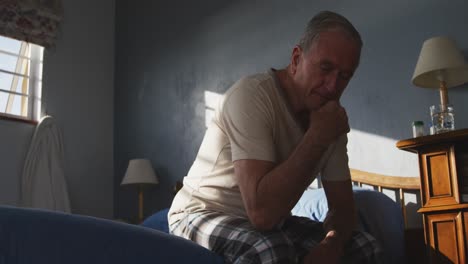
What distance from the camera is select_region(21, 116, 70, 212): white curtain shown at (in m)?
4.11

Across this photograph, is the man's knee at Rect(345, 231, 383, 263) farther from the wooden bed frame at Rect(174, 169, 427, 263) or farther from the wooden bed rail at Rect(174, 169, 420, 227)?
the wooden bed rail at Rect(174, 169, 420, 227)

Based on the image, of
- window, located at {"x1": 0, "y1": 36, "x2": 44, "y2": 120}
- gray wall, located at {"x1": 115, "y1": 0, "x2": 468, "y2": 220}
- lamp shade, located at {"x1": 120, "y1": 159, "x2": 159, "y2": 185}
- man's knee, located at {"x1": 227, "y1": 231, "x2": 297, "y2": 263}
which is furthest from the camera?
window, located at {"x1": 0, "y1": 36, "x2": 44, "y2": 120}

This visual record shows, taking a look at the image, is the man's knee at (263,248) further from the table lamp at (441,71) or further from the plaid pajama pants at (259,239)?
the table lamp at (441,71)

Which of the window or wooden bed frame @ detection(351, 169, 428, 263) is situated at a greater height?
the window

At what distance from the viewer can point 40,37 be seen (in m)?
4.39

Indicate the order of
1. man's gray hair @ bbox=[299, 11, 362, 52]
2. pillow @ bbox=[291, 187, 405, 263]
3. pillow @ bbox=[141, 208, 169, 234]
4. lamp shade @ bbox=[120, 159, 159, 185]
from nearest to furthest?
man's gray hair @ bbox=[299, 11, 362, 52] < pillow @ bbox=[291, 187, 405, 263] < pillow @ bbox=[141, 208, 169, 234] < lamp shade @ bbox=[120, 159, 159, 185]

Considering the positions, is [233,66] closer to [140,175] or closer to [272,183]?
[140,175]

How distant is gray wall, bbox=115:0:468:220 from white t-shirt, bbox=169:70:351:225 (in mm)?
1603

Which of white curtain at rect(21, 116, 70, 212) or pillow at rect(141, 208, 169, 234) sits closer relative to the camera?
pillow at rect(141, 208, 169, 234)

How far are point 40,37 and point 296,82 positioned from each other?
3392mm

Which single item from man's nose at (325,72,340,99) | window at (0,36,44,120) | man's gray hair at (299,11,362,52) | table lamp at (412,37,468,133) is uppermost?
window at (0,36,44,120)

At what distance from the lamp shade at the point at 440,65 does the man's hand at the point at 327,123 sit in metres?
1.38

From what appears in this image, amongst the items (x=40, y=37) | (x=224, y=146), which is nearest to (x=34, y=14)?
(x=40, y=37)

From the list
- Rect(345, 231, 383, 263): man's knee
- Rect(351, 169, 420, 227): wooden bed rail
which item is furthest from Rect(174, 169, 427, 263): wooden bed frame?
Rect(345, 231, 383, 263): man's knee
